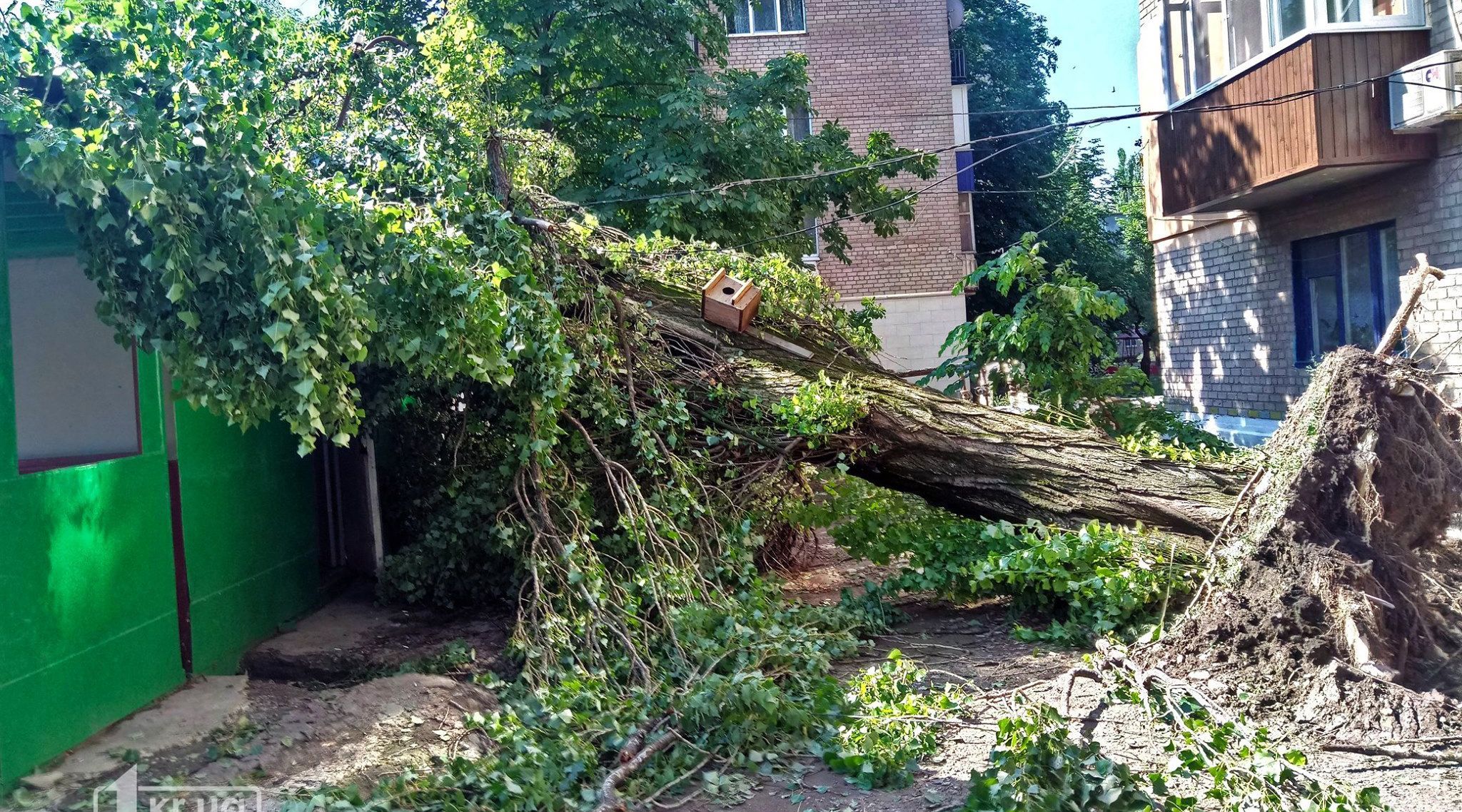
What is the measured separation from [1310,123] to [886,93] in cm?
1242

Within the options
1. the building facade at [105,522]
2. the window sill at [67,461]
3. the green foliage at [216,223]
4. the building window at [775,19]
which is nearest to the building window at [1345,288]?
the green foliage at [216,223]

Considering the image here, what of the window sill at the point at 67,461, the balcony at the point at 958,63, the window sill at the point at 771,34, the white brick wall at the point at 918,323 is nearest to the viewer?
the window sill at the point at 67,461

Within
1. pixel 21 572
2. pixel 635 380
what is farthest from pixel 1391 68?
pixel 21 572

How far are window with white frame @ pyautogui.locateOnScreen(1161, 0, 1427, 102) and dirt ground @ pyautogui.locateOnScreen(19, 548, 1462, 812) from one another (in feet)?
21.1

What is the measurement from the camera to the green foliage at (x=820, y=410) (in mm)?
6801

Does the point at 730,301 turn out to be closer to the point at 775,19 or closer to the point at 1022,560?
the point at 1022,560

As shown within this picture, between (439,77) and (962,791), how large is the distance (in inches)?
273

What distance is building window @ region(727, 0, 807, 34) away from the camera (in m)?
20.6

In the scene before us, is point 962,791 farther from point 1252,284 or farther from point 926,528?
point 1252,284

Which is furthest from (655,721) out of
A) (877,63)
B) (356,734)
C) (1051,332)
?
(877,63)

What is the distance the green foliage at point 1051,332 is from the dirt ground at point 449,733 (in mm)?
2700

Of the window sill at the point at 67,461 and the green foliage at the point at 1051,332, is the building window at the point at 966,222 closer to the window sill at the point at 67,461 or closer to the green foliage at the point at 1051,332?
the green foliage at the point at 1051,332

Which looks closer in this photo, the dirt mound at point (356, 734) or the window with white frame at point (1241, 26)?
the dirt mound at point (356, 734)

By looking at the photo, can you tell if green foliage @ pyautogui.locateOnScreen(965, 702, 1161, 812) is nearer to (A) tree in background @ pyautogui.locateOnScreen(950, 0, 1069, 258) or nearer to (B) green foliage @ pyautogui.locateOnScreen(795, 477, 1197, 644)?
(B) green foliage @ pyautogui.locateOnScreen(795, 477, 1197, 644)
